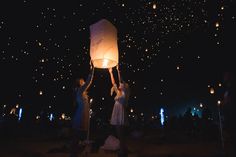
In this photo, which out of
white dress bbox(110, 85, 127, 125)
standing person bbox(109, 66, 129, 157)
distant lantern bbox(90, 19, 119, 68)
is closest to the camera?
distant lantern bbox(90, 19, 119, 68)

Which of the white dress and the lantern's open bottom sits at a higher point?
the lantern's open bottom

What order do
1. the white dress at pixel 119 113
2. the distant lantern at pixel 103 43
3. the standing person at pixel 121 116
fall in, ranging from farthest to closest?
the white dress at pixel 119 113 → the standing person at pixel 121 116 → the distant lantern at pixel 103 43

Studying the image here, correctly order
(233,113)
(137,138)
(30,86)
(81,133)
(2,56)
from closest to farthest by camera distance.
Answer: (233,113) → (81,133) → (137,138) → (2,56) → (30,86)

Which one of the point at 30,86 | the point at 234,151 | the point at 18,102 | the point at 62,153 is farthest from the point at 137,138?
the point at 18,102

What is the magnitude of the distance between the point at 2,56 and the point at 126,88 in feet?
40.3

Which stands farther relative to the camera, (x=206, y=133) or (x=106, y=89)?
(x=106, y=89)

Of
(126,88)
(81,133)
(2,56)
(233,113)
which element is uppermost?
(2,56)

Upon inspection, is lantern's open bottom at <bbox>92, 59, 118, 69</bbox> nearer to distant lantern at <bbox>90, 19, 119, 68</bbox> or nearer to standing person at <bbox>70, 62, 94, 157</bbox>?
distant lantern at <bbox>90, 19, 119, 68</bbox>

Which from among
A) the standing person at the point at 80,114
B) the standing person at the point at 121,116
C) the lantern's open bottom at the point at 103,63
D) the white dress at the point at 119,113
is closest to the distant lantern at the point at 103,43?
the lantern's open bottom at the point at 103,63

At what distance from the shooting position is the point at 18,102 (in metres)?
18.5

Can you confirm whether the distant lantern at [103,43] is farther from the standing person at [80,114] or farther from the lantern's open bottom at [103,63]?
the standing person at [80,114]

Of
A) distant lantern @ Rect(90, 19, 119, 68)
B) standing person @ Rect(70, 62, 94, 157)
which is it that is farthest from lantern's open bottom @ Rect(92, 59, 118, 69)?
standing person @ Rect(70, 62, 94, 157)

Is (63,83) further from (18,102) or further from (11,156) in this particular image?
(11,156)

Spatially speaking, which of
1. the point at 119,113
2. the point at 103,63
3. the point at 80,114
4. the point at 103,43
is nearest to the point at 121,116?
the point at 119,113
